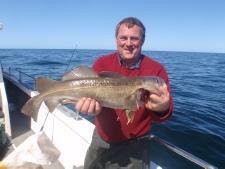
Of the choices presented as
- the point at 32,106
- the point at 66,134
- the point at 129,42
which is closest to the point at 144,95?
the point at 129,42

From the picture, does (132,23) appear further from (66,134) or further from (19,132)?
(19,132)

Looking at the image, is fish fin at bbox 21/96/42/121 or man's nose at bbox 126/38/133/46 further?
fish fin at bbox 21/96/42/121

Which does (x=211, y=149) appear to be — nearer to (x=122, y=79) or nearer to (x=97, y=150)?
(x=97, y=150)

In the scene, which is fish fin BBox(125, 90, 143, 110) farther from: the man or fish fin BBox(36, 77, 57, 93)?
fish fin BBox(36, 77, 57, 93)

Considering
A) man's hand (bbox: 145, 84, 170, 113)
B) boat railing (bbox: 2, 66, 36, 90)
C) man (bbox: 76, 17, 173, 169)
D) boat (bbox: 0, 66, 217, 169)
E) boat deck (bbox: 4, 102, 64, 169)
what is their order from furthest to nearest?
boat railing (bbox: 2, 66, 36, 90)
boat deck (bbox: 4, 102, 64, 169)
boat (bbox: 0, 66, 217, 169)
man (bbox: 76, 17, 173, 169)
man's hand (bbox: 145, 84, 170, 113)

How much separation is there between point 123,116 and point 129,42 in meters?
0.88

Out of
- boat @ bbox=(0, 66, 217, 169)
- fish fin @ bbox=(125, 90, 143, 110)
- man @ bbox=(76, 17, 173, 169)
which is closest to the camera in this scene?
fish fin @ bbox=(125, 90, 143, 110)

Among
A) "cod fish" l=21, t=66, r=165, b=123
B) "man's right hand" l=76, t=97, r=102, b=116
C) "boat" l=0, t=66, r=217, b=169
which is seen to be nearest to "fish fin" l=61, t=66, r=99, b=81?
"cod fish" l=21, t=66, r=165, b=123

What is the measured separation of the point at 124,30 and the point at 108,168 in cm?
181

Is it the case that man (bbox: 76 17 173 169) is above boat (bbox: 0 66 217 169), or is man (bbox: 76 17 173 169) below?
above

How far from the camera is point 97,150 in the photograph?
382 cm

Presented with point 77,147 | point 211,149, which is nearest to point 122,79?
point 77,147

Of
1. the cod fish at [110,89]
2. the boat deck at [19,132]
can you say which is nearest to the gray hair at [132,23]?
the cod fish at [110,89]

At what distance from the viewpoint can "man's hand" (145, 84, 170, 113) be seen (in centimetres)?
306
